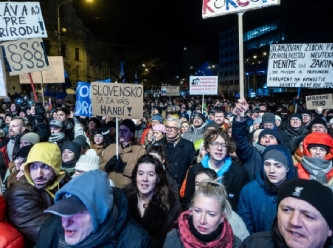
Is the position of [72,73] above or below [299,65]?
Answer: above

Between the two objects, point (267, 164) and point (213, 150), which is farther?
point (213, 150)

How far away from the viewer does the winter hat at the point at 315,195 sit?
1949 mm

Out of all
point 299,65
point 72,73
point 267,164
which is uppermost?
point 72,73

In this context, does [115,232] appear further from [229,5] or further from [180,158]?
[229,5]

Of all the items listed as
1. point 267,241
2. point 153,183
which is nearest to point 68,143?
point 153,183

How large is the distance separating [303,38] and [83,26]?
39123mm

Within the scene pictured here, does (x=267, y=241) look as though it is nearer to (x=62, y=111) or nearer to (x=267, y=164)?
(x=267, y=164)

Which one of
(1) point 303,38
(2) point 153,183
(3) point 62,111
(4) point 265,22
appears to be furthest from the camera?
(4) point 265,22

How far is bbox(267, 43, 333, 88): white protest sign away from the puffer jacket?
256 inches

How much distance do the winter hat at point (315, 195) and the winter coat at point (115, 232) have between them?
1003 mm

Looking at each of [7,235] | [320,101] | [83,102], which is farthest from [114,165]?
[320,101]

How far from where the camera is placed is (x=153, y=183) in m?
3.24

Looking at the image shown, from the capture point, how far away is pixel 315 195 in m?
1.97

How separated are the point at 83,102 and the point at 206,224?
21.4ft
